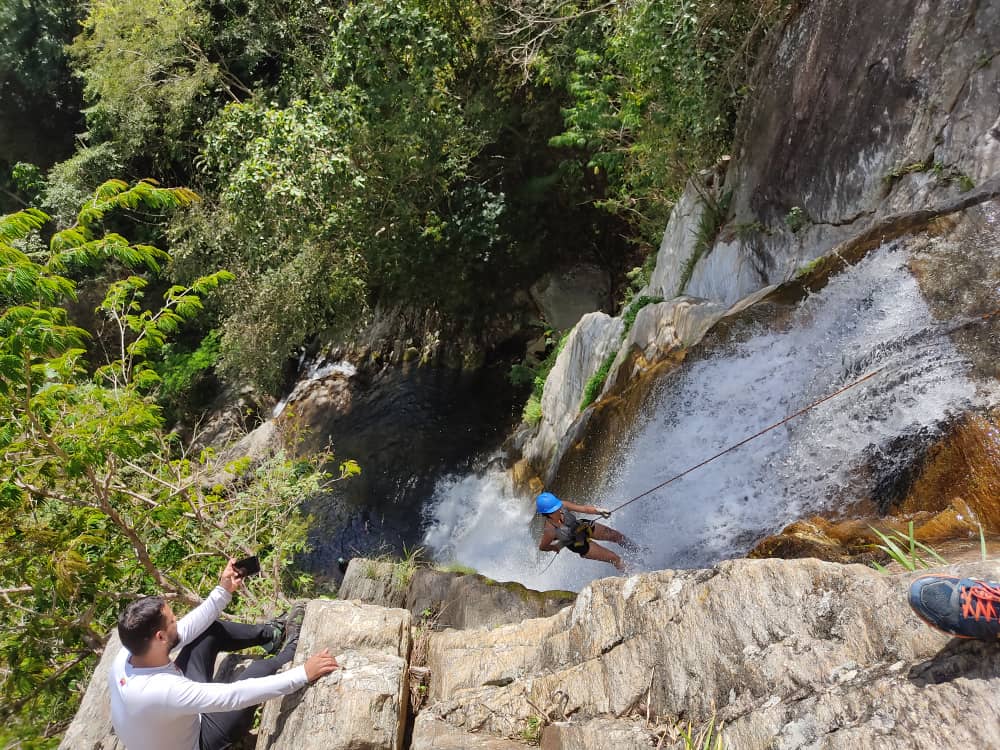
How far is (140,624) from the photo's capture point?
300 cm

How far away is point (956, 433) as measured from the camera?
407 centimetres

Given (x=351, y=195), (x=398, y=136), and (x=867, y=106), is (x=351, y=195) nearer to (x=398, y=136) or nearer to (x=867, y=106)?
(x=398, y=136)

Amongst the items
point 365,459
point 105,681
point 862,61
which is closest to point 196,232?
point 365,459

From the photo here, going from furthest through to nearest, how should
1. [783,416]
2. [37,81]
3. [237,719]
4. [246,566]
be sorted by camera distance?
1. [37,81]
2. [783,416]
3. [246,566]
4. [237,719]

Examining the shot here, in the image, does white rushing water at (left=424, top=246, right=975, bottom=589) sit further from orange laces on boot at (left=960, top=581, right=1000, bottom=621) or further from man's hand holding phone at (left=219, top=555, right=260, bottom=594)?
man's hand holding phone at (left=219, top=555, right=260, bottom=594)

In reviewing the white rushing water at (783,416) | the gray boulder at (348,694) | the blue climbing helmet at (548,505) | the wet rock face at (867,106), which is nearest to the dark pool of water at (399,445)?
the white rushing water at (783,416)

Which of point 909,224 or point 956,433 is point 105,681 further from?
point 909,224

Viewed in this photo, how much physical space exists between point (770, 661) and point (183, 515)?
5.76 meters

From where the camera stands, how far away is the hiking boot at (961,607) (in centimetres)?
215

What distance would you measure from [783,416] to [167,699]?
515cm

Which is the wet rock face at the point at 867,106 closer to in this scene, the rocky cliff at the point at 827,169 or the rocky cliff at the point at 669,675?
the rocky cliff at the point at 827,169

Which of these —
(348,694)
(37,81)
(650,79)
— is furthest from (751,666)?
(37,81)

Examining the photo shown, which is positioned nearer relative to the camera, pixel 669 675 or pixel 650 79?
pixel 669 675

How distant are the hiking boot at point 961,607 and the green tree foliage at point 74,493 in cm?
464
